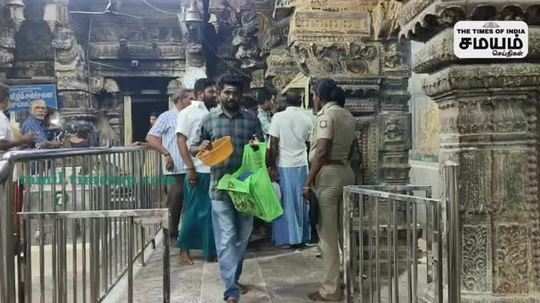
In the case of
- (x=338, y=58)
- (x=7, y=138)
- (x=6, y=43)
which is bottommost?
(x=7, y=138)

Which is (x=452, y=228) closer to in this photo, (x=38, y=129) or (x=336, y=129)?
(x=336, y=129)

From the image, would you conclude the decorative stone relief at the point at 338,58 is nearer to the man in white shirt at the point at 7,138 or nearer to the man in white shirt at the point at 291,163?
the man in white shirt at the point at 291,163

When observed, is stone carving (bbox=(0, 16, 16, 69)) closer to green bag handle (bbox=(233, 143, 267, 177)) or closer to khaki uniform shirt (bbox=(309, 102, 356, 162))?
green bag handle (bbox=(233, 143, 267, 177))

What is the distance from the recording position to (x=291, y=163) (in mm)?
5773

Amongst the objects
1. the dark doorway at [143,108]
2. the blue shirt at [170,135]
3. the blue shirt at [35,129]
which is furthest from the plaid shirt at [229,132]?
the dark doorway at [143,108]

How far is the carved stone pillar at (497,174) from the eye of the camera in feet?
10.1

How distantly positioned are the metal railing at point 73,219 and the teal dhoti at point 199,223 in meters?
0.46

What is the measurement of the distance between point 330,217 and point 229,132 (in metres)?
0.91

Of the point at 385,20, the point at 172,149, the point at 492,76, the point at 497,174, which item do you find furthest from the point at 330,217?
the point at 385,20

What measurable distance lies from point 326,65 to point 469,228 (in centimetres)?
378

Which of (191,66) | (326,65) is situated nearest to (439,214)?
(326,65)

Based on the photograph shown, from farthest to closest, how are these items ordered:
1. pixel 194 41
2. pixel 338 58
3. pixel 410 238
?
pixel 194 41, pixel 338 58, pixel 410 238

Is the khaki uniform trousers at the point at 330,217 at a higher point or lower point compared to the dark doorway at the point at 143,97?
lower

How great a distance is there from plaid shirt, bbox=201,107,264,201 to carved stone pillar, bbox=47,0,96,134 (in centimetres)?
1203
